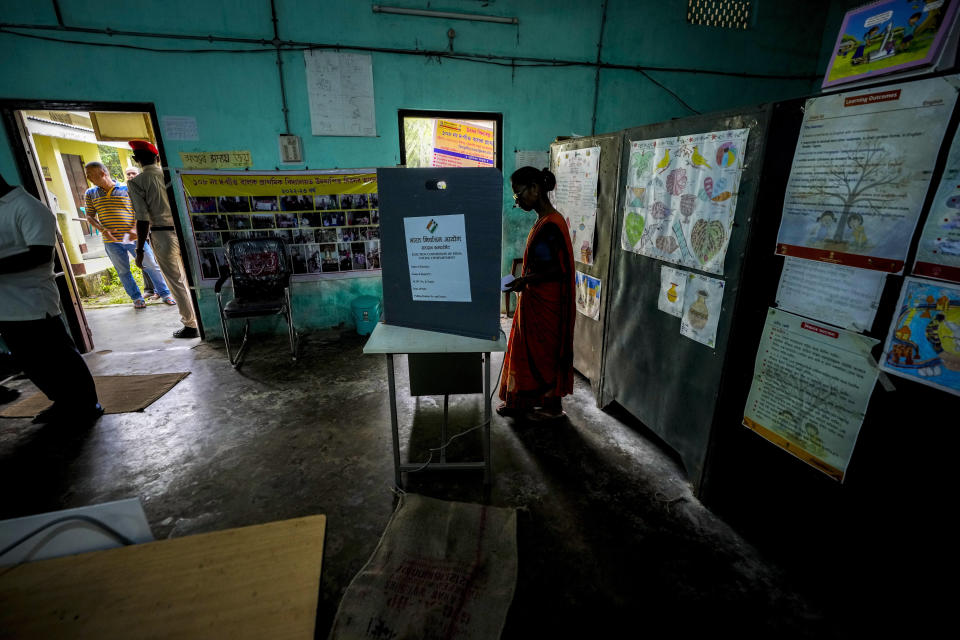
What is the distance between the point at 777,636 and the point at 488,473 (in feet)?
4.39

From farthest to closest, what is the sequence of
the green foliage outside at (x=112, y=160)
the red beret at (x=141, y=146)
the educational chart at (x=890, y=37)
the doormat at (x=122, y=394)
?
the green foliage outside at (x=112, y=160)
the red beret at (x=141, y=146)
the doormat at (x=122, y=394)
the educational chart at (x=890, y=37)

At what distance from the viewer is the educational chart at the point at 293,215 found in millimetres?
4059

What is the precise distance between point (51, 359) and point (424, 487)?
2.72 m

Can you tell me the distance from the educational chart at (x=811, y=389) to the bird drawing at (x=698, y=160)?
2.52ft

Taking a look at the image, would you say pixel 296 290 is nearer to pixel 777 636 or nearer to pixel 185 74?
pixel 185 74

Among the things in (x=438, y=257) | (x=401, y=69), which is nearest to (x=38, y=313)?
(x=438, y=257)

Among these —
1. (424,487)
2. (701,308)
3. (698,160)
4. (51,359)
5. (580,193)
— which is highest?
(698,160)

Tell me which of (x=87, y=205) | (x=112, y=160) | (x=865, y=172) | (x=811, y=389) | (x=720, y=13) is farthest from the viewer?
(x=112, y=160)

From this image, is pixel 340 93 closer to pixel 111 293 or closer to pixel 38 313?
pixel 38 313

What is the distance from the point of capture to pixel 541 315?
2635mm

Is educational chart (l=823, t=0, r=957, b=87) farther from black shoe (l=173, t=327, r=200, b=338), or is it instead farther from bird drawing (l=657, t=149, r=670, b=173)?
black shoe (l=173, t=327, r=200, b=338)

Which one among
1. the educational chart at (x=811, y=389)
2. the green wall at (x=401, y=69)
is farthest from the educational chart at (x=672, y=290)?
the green wall at (x=401, y=69)

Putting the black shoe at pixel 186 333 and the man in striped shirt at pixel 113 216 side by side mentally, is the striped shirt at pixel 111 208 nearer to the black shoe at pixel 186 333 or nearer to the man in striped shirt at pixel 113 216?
the man in striped shirt at pixel 113 216

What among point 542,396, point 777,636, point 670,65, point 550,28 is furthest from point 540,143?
point 777,636
